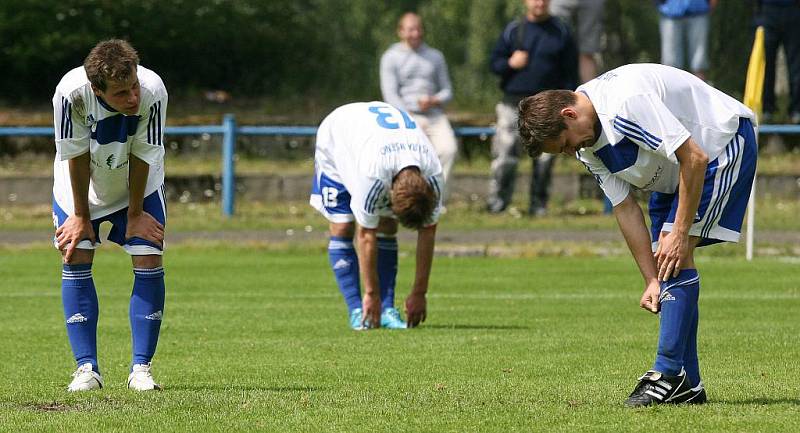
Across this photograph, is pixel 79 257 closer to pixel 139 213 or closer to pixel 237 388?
pixel 139 213

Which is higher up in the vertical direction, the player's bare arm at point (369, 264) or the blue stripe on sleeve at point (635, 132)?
the blue stripe on sleeve at point (635, 132)

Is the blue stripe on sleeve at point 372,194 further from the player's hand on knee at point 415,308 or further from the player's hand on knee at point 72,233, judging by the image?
the player's hand on knee at point 72,233

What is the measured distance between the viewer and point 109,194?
828 centimetres

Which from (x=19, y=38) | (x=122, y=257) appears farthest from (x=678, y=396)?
(x=19, y=38)

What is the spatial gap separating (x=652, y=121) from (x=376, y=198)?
3.82 meters

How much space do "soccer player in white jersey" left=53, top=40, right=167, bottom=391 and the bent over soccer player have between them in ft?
6.50

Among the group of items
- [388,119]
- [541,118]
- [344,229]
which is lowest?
[344,229]

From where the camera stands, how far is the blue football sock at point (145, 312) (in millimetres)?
8320

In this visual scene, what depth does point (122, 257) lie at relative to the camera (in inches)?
676

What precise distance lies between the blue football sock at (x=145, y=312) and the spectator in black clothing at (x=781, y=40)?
14.4 metres

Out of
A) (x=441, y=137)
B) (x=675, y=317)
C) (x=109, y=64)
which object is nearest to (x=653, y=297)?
(x=675, y=317)

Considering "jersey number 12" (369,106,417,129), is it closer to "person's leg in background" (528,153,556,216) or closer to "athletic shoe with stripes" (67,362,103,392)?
"athletic shoe with stripes" (67,362,103,392)

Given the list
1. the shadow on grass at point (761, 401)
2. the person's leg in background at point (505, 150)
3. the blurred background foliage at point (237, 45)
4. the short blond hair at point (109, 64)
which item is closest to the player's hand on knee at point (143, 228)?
the short blond hair at point (109, 64)

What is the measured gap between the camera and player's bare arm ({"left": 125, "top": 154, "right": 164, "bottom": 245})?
8.11 meters
